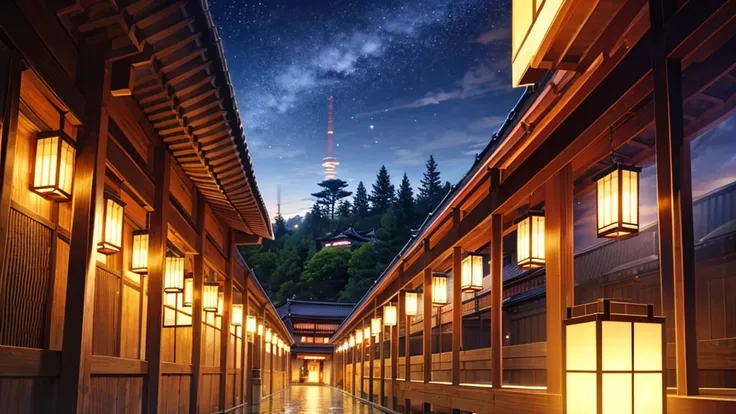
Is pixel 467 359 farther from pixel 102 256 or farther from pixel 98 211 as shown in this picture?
pixel 98 211

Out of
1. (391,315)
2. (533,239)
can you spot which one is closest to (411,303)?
(391,315)

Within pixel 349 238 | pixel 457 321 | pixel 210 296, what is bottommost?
pixel 457 321

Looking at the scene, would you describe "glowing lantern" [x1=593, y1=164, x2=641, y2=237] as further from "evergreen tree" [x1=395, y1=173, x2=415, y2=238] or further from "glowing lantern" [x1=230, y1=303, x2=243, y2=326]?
"evergreen tree" [x1=395, y1=173, x2=415, y2=238]

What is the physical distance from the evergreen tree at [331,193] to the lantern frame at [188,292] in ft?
466

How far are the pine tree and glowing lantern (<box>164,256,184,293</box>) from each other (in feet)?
406

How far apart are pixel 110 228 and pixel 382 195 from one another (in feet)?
416

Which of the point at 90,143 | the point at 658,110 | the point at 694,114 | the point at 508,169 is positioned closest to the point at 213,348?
the point at 508,169

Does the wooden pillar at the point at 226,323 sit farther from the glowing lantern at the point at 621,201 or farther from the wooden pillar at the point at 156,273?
the glowing lantern at the point at 621,201

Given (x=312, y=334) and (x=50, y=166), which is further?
(x=312, y=334)

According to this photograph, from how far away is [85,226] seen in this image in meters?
7.57

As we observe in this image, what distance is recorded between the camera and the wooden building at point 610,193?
5.30 metres

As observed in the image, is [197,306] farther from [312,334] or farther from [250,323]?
[312,334]

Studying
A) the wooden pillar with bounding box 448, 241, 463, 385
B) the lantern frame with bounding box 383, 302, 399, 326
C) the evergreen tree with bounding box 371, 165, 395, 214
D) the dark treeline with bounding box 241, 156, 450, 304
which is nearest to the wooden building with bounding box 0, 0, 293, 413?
the wooden pillar with bounding box 448, 241, 463, 385

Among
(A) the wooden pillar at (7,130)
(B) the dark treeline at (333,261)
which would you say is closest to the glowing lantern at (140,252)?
(A) the wooden pillar at (7,130)
